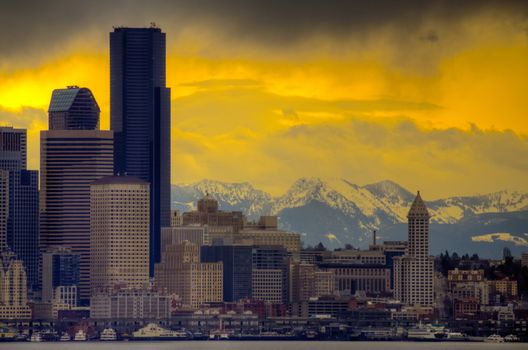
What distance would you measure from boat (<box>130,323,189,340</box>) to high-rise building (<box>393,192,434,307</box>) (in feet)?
69.3

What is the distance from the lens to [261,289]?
18950 centimetres

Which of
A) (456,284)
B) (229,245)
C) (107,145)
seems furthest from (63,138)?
(456,284)

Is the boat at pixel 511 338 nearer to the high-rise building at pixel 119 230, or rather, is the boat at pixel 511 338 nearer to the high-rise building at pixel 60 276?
the high-rise building at pixel 119 230

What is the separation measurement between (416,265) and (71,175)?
91.7 feet

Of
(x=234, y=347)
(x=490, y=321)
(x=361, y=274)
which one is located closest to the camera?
(x=234, y=347)

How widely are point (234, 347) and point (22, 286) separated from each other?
102ft

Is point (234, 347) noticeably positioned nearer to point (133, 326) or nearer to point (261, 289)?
point (133, 326)

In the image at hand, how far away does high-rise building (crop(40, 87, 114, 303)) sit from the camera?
638ft

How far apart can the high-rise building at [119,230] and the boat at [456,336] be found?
27429 millimetres

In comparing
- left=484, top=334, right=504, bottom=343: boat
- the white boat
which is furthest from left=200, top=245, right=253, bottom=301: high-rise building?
left=484, top=334, right=504, bottom=343: boat

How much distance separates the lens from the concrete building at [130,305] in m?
176

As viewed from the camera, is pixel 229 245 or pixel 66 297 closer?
pixel 66 297

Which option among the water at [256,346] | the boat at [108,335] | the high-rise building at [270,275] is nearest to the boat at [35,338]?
the water at [256,346]

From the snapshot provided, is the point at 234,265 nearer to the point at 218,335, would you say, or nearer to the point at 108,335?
the point at 218,335
